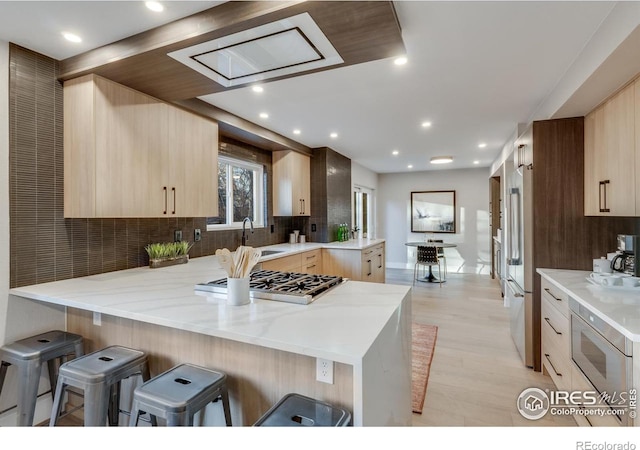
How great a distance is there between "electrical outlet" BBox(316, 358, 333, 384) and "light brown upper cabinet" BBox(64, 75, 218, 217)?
1761 millimetres

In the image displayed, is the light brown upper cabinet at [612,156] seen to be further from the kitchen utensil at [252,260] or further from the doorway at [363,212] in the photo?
the doorway at [363,212]

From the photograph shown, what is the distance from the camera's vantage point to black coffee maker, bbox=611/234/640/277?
200 centimetres

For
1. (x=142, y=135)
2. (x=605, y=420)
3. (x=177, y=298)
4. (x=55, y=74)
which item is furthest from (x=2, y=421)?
(x=605, y=420)

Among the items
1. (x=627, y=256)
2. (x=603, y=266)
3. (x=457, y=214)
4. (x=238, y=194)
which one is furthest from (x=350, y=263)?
(x=457, y=214)

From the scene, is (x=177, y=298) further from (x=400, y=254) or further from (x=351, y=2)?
(x=400, y=254)

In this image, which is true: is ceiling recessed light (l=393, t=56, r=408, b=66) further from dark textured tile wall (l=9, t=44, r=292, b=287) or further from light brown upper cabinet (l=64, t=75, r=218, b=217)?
dark textured tile wall (l=9, t=44, r=292, b=287)

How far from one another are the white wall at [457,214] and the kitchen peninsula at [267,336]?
5.97 metres

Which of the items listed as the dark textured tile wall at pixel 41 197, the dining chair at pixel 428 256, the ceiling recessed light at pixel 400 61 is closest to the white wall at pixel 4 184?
the dark textured tile wall at pixel 41 197

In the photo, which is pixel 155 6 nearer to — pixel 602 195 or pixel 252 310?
pixel 252 310

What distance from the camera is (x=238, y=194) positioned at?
408 cm

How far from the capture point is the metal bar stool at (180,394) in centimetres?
122

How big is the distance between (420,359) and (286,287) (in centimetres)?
181

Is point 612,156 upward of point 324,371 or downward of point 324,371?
upward

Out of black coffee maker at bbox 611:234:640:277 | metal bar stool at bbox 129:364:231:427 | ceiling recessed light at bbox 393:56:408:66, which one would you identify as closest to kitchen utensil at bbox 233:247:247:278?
metal bar stool at bbox 129:364:231:427
